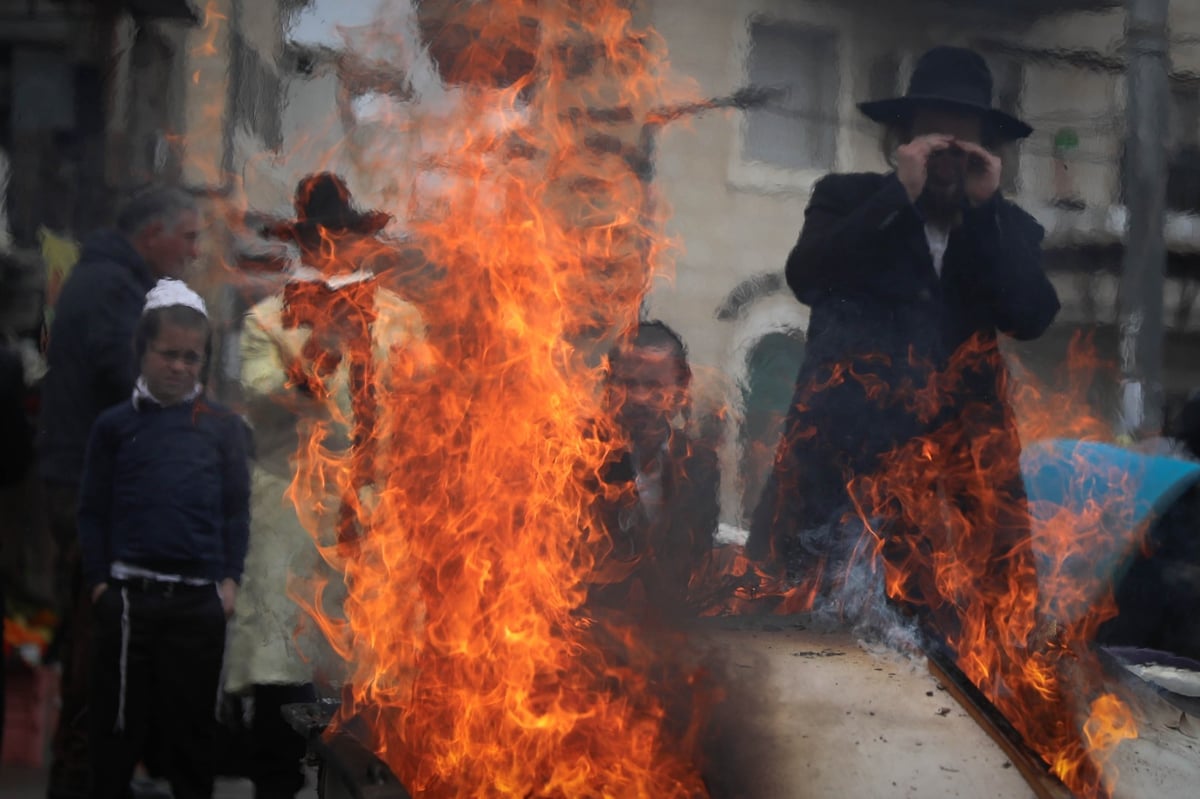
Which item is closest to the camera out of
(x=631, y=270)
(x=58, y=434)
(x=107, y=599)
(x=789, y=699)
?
(x=789, y=699)

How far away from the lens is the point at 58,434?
373 cm

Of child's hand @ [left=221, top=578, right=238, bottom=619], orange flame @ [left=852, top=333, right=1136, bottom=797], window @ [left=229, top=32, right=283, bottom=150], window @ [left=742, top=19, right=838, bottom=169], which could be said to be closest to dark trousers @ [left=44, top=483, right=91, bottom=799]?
child's hand @ [left=221, top=578, right=238, bottom=619]

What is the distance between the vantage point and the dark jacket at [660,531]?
3.66 meters

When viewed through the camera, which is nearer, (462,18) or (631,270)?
(462,18)

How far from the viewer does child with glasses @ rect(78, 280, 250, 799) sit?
345cm

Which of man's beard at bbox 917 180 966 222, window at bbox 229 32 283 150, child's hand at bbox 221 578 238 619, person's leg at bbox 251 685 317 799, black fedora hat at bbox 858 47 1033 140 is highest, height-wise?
black fedora hat at bbox 858 47 1033 140

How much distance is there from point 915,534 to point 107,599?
2.71m

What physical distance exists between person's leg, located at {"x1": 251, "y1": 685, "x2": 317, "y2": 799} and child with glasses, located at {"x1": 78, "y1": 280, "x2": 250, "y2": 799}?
0.23 m

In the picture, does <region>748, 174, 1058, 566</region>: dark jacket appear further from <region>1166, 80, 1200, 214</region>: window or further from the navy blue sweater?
the navy blue sweater

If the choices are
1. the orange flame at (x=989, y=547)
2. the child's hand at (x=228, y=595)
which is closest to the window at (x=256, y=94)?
the child's hand at (x=228, y=595)

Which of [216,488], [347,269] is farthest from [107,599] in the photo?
[347,269]

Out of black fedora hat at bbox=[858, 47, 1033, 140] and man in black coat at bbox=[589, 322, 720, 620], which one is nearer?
man in black coat at bbox=[589, 322, 720, 620]

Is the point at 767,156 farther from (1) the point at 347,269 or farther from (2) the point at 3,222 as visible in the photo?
(2) the point at 3,222

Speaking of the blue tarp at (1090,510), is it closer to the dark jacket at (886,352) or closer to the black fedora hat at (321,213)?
the dark jacket at (886,352)
